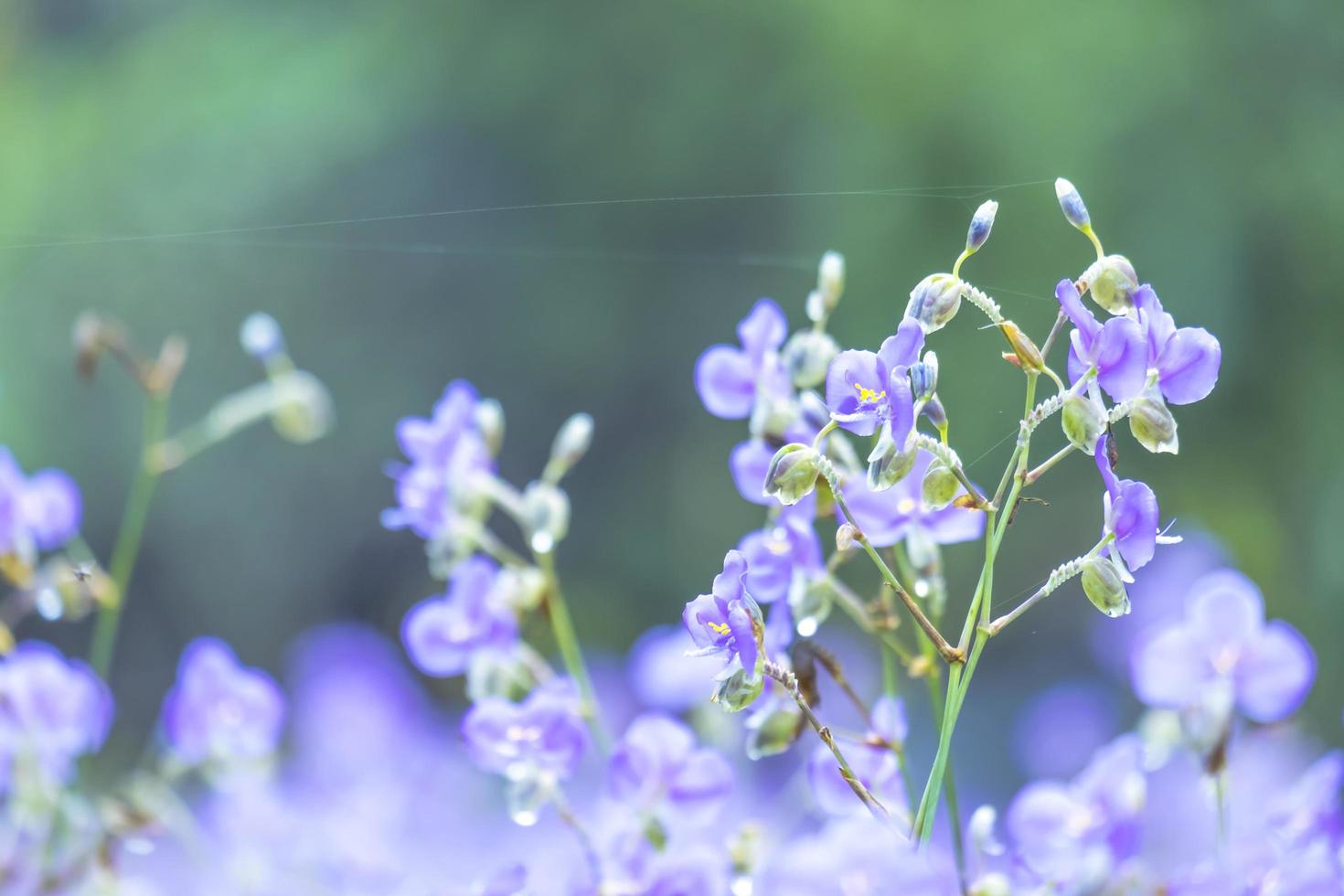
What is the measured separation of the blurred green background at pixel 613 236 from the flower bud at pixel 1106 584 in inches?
45.8

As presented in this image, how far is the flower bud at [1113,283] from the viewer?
1.11 feet

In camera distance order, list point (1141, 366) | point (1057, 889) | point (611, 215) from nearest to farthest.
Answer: point (1141, 366) → point (1057, 889) → point (611, 215)

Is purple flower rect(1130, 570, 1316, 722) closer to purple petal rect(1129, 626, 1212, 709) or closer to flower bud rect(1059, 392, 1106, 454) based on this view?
purple petal rect(1129, 626, 1212, 709)

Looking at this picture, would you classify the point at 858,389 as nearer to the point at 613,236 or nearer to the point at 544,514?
the point at 544,514

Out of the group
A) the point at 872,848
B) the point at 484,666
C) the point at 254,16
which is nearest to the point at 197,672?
the point at 484,666

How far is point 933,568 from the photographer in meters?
0.43

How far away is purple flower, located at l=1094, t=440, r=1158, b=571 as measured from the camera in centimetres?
34

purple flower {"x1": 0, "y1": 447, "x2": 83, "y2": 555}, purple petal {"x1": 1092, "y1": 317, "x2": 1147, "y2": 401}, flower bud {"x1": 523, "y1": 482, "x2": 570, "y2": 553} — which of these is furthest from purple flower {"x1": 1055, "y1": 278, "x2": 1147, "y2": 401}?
purple flower {"x1": 0, "y1": 447, "x2": 83, "y2": 555}

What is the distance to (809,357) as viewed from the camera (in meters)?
0.44

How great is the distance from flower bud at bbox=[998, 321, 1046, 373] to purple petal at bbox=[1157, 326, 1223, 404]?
0.12ft

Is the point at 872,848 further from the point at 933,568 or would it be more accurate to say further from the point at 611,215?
the point at 611,215

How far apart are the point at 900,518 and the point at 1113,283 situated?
124mm

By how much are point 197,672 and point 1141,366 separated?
20.7 inches

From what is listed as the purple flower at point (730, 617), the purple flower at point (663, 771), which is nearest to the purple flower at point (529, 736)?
the purple flower at point (663, 771)
